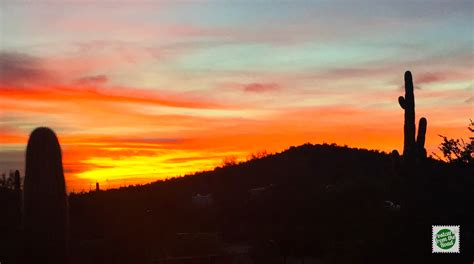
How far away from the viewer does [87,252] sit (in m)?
21.9

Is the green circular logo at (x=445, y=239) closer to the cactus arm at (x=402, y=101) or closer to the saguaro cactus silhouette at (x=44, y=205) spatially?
the cactus arm at (x=402, y=101)

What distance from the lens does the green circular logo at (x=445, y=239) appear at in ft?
52.3

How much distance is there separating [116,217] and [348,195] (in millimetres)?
11782

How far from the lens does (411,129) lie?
2078 cm

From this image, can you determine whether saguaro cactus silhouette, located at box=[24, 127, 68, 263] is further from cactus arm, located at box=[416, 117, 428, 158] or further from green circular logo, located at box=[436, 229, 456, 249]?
cactus arm, located at box=[416, 117, 428, 158]

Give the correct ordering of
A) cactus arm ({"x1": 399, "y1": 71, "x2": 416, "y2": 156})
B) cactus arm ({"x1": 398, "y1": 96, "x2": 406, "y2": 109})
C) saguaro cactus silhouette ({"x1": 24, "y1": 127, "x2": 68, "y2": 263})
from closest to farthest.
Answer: saguaro cactus silhouette ({"x1": 24, "y1": 127, "x2": 68, "y2": 263}) → cactus arm ({"x1": 399, "y1": 71, "x2": 416, "y2": 156}) → cactus arm ({"x1": 398, "y1": 96, "x2": 406, "y2": 109})

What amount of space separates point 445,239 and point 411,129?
5.38m

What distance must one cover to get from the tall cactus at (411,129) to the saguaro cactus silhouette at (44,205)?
1016 cm

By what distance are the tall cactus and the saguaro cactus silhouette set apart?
33.3 ft

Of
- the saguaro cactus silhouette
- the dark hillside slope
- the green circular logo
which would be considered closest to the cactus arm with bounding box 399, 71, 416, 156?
the dark hillside slope

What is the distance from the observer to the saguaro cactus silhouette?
17422 mm

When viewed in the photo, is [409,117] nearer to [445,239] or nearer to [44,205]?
[445,239]

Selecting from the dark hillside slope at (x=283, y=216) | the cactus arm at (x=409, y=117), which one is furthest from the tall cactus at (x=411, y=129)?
the dark hillside slope at (x=283, y=216)

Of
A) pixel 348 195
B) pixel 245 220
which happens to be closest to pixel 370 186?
pixel 348 195
